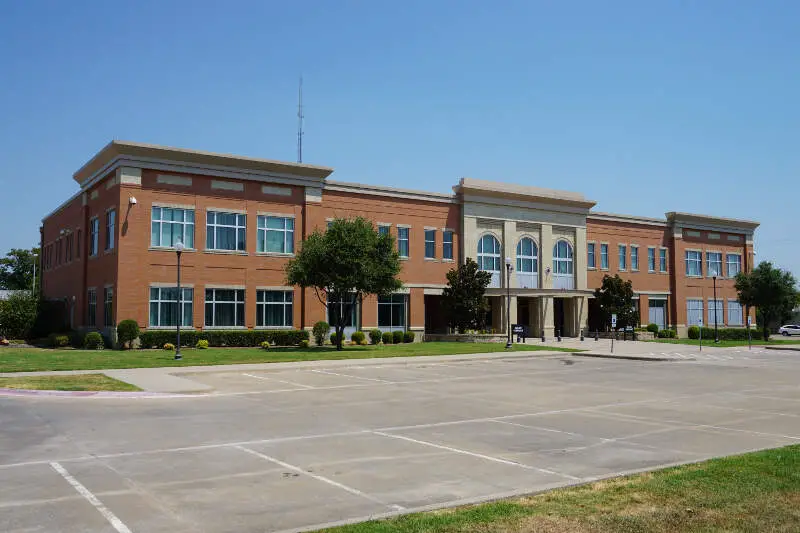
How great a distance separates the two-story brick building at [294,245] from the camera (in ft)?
132

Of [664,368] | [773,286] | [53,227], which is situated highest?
[53,227]

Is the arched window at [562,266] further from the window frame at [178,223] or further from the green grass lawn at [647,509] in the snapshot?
the green grass lawn at [647,509]

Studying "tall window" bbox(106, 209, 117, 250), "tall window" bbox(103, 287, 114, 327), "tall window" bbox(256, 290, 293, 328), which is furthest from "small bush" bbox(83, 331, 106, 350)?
"tall window" bbox(256, 290, 293, 328)

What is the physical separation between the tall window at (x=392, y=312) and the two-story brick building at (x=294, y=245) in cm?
8

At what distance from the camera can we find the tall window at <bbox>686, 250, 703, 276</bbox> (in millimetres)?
67125

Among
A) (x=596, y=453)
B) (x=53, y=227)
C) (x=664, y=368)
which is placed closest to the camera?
(x=596, y=453)

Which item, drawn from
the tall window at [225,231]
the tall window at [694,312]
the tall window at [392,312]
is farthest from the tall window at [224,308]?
the tall window at [694,312]

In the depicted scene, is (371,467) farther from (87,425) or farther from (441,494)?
(87,425)

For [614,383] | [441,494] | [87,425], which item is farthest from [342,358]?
[441,494]

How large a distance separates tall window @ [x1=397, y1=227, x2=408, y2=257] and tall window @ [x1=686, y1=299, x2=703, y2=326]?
31558 mm

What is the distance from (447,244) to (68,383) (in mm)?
35005

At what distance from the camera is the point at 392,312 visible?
49125mm

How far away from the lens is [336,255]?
121ft

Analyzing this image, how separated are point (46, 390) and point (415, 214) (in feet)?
113
